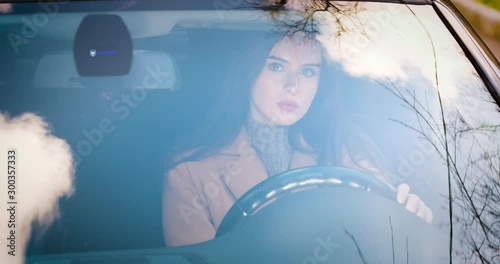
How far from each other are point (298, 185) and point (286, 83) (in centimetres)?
36

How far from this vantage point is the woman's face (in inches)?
97.0

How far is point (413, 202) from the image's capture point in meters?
2.36

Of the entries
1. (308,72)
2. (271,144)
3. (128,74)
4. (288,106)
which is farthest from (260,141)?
(128,74)

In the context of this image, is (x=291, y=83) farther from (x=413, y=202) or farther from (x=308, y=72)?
(x=413, y=202)

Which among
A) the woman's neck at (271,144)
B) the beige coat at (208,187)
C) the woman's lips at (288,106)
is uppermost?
the woman's lips at (288,106)

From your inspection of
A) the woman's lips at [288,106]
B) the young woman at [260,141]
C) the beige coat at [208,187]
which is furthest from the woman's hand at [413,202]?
the woman's lips at [288,106]

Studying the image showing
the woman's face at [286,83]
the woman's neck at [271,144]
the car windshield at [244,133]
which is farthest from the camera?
the woman's face at [286,83]

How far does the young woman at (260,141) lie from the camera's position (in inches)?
90.5

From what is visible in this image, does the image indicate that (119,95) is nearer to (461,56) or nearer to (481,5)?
(461,56)

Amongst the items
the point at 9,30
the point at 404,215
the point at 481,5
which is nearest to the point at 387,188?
the point at 404,215

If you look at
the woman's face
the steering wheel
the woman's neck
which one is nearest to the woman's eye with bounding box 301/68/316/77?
the woman's face

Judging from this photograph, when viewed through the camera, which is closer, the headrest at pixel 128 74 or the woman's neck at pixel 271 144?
the woman's neck at pixel 271 144

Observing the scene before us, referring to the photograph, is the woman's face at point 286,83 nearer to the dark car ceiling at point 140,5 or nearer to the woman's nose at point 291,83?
the woman's nose at point 291,83

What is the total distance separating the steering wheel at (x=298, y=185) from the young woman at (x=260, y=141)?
0.02 metres
